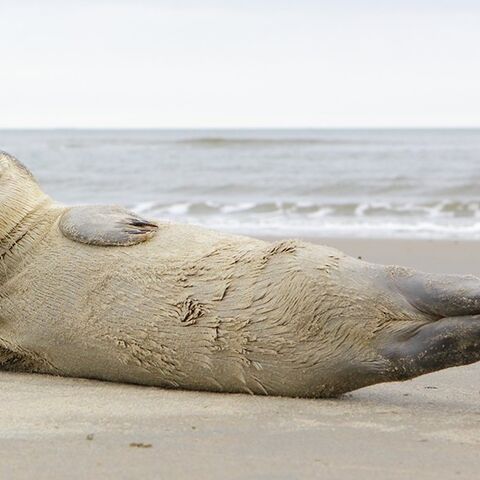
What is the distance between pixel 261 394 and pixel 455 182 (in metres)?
17.7

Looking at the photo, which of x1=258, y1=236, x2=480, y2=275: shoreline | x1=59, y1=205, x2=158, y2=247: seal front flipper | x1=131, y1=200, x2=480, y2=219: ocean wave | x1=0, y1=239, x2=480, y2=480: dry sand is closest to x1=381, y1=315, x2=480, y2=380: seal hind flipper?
x1=0, y1=239, x2=480, y2=480: dry sand

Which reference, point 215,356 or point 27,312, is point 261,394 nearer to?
point 215,356

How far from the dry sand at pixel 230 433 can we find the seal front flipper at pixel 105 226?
673mm

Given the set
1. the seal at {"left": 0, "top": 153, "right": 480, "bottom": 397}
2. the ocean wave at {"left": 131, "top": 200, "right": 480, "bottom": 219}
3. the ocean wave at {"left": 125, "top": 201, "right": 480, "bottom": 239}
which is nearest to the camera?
the seal at {"left": 0, "top": 153, "right": 480, "bottom": 397}

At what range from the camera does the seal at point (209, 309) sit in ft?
15.2

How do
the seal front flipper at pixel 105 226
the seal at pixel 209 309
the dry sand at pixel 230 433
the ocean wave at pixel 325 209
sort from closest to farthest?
the dry sand at pixel 230 433, the seal at pixel 209 309, the seal front flipper at pixel 105 226, the ocean wave at pixel 325 209

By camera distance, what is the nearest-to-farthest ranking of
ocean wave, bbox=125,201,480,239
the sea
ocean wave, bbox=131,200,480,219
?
ocean wave, bbox=125,201,480,239
the sea
ocean wave, bbox=131,200,480,219

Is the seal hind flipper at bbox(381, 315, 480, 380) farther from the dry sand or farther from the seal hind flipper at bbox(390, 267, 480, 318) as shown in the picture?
the dry sand

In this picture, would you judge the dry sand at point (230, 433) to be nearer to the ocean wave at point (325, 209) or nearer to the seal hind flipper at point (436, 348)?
the seal hind flipper at point (436, 348)

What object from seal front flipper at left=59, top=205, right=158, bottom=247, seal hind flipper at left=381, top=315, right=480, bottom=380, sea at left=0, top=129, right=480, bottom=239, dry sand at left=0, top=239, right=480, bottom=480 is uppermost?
seal front flipper at left=59, top=205, right=158, bottom=247

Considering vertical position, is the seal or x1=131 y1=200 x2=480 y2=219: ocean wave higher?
the seal

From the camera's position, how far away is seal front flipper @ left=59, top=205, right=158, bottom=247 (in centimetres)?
538

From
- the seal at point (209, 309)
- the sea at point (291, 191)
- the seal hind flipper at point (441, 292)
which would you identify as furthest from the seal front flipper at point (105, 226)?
the sea at point (291, 191)

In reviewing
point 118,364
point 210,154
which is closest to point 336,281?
point 118,364
